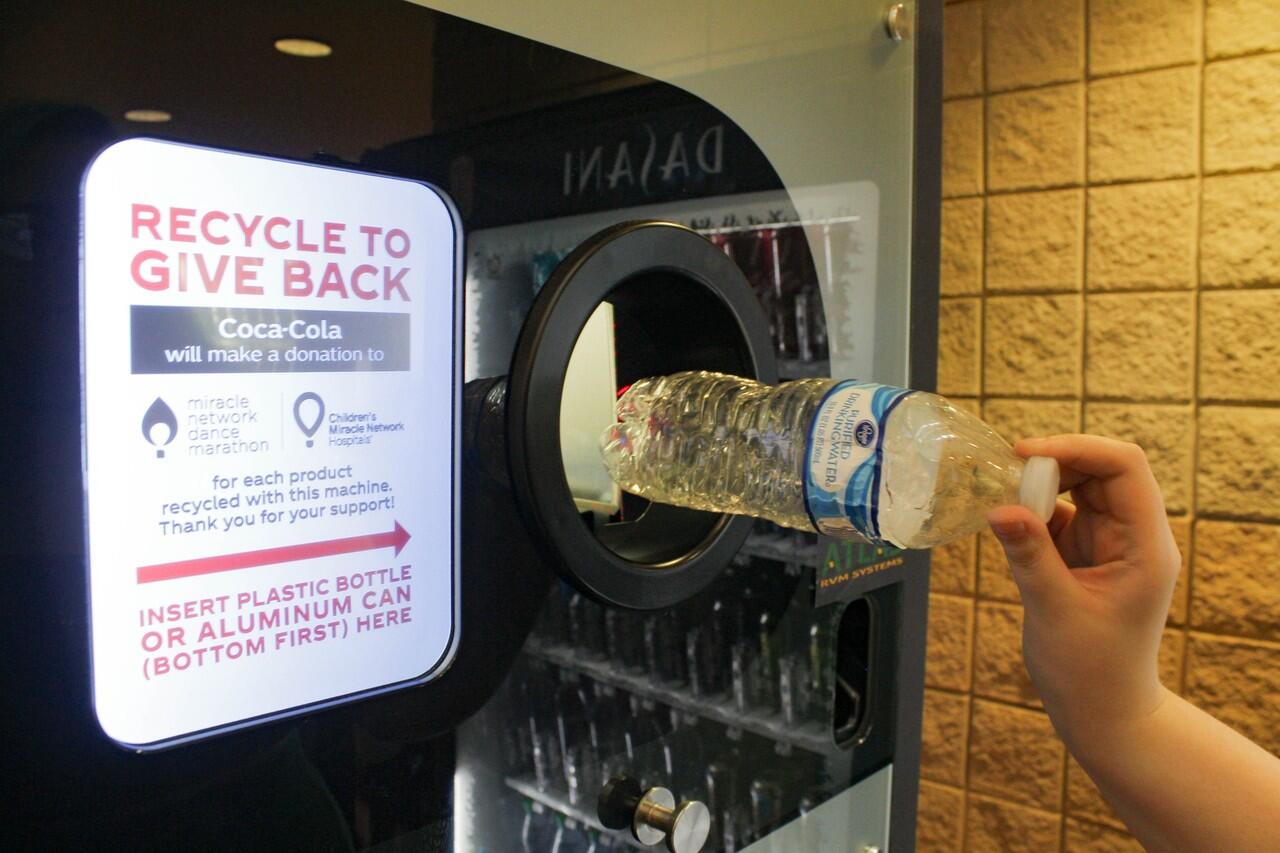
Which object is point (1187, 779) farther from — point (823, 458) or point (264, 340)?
point (264, 340)

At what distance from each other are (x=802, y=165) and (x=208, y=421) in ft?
1.76

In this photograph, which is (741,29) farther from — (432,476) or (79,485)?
(79,485)

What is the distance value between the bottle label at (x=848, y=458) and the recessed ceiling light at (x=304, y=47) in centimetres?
36

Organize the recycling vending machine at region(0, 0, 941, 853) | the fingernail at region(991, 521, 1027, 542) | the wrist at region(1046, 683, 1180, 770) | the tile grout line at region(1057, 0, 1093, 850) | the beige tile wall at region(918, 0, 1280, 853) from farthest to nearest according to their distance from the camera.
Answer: the tile grout line at region(1057, 0, 1093, 850) → the beige tile wall at region(918, 0, 1280, 853) → the wrist at region(1046, 683, 1180, 770) → the fingernail at region(991, 521, 1027, 542) → the recycling vending machine at region(0, 0, 941, 853)

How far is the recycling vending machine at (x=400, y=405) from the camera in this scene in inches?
17.1

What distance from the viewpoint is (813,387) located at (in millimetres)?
722

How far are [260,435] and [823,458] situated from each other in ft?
1.08

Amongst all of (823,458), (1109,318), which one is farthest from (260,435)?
(1109,318)

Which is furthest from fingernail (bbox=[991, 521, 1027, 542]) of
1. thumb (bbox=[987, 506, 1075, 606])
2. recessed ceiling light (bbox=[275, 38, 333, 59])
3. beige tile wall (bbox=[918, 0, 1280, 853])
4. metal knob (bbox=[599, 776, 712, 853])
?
beige tile wall (bbox=[918, 0, 1280, 853])

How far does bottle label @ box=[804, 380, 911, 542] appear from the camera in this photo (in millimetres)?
600

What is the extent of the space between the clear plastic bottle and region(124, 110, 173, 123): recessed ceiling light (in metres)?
0.36

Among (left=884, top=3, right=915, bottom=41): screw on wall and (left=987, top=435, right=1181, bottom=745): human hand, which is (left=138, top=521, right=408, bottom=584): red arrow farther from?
(left=884, top=3, right=915, bottom=41): screw on wall

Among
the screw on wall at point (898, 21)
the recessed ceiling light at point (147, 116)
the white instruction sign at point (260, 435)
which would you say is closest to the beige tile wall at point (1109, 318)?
the screw on wall at point (898, 21)

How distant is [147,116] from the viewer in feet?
→ 1.46
